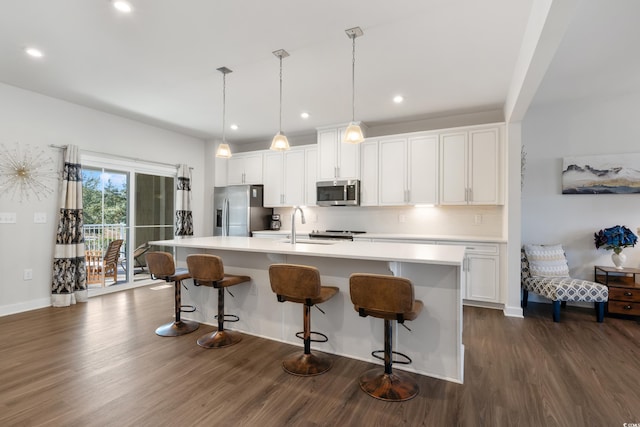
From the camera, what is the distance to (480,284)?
4172mm

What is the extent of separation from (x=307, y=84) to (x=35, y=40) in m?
2.60

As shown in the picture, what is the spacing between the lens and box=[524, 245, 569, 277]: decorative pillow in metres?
4.04

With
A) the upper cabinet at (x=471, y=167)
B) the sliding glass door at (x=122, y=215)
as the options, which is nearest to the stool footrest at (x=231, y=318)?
the sliding glass door at (x=122, y=215)

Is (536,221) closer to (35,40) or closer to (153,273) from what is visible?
(153,273)

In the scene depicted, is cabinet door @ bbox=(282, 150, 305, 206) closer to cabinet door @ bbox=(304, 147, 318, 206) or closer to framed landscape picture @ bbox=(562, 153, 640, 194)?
cabinet door @ bbox=(304, 147, 318, 206)

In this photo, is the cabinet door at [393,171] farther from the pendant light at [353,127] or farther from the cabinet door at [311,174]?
the pendant light at [353,127]

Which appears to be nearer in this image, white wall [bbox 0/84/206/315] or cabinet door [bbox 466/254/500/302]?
white wall [bbox 0/84/206/315]

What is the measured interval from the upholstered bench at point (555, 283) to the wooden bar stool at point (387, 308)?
2.44 meters

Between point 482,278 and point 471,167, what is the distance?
154cm

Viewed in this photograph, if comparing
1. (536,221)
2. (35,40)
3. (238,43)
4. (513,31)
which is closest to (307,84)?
(238,43)

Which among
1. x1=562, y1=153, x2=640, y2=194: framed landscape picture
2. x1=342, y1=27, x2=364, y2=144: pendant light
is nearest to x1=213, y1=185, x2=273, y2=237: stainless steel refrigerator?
x1=342, y1=27, x2=364, y2=144: pendant light

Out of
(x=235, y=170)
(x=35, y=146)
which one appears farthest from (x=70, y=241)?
(x=235, y=170)

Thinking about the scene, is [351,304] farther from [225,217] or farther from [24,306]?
Result: [24,306]

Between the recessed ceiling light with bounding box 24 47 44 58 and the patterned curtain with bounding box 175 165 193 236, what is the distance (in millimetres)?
2835
